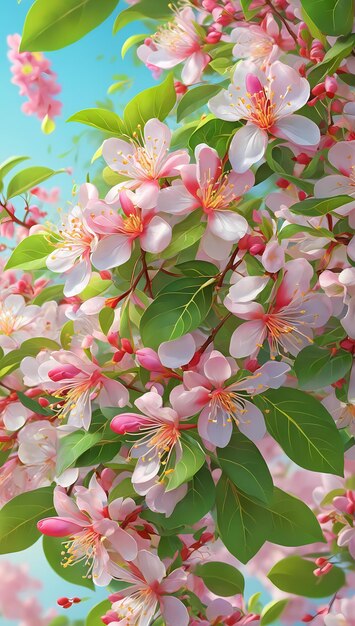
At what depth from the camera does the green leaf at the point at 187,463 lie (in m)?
0.75

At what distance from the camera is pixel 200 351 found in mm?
793

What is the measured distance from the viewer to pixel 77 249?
0.83m

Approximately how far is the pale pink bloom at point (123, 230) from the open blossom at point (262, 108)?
92mm

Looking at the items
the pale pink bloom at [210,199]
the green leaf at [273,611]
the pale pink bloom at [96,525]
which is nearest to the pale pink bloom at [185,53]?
the pale pink bloom at [210,199]

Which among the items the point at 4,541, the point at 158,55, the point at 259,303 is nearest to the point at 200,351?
the point at 259,303

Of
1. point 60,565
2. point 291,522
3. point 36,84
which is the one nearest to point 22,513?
point 60,565

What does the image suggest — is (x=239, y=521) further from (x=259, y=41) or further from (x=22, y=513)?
(x=259, y=41)

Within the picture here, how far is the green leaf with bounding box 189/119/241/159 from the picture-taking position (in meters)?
0.81

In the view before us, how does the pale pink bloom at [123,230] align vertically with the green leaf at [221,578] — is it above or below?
above

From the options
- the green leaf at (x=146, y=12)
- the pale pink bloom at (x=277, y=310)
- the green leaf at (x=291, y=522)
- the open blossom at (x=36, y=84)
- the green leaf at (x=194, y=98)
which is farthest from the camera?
the open blossom at (x=36, y=84)

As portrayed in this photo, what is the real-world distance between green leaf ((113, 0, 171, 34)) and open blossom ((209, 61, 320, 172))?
1.11 feet

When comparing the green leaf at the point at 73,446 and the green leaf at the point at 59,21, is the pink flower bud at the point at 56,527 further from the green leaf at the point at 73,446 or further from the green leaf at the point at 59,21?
the green leaf at the point at 59,21

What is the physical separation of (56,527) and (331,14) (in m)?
0.55

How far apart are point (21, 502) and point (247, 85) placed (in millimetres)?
472
